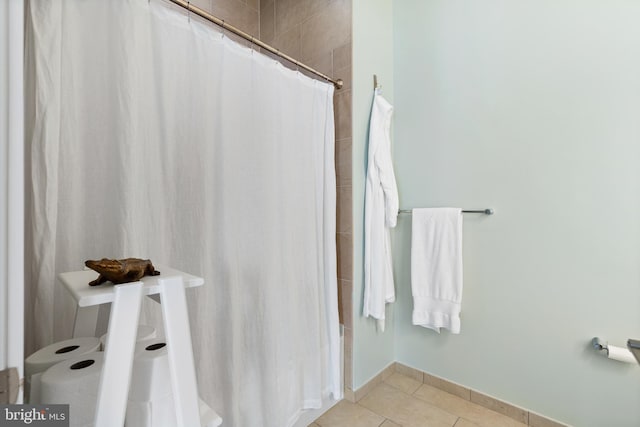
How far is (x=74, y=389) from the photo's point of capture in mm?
526

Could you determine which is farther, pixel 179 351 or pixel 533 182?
pixel 533 182

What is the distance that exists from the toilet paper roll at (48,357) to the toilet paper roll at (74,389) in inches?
2.0

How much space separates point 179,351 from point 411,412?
1.45 m

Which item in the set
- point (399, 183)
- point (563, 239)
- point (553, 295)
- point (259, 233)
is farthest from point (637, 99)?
point (259, 233)

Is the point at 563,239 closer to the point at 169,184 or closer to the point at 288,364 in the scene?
the point at 288,364

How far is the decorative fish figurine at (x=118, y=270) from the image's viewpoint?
1.71 ft

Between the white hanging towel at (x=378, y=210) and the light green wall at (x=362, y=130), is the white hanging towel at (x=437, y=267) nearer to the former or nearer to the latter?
the white hanging towel at (x=378, y=210)

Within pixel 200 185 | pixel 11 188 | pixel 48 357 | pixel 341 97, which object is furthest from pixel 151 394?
pixel 341 97

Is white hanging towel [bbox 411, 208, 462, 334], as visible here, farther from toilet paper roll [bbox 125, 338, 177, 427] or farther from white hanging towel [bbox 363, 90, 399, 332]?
toilet paper roll [bbox 125, 338, 177, 427]

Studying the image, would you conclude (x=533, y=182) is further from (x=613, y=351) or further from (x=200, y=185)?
(x=200, y=185)

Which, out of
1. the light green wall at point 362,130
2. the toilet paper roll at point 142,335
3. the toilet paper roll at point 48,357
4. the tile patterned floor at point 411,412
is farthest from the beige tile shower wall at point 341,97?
the toilet paper roll at point 48,357

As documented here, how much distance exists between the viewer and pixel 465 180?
62.5 inches

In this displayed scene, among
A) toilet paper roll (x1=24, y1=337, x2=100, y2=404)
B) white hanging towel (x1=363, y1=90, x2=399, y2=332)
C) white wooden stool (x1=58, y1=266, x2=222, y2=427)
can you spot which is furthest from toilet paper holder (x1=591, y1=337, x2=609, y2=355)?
toilet paper roll (x1=24, y1=337, x2=100, y2=404)

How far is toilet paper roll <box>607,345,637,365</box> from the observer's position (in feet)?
3.78
